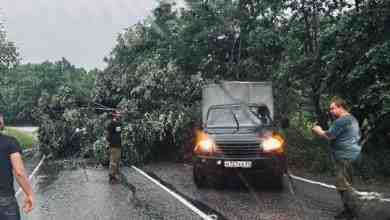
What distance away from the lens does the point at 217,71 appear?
19.8 metres

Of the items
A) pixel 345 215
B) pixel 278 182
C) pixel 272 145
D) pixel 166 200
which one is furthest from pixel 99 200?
pixel 345 215

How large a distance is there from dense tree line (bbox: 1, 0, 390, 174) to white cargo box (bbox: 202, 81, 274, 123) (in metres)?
1.64

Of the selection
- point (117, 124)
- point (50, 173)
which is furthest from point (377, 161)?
point (50, 173)

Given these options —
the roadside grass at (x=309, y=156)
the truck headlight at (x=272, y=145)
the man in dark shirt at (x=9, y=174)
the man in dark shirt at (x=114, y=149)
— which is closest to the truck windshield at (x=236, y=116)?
the truck headlight at (x=272, y=145)

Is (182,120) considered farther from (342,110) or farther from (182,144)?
(342,110)

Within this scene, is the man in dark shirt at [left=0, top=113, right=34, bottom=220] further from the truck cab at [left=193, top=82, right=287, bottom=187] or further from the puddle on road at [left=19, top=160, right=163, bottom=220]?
the truck cab at [left=193, top=82, right=287, bottom=187]

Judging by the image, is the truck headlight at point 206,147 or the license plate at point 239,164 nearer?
the license plate at point 239,164

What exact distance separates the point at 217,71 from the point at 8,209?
53.1 ft

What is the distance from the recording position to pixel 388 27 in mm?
11711

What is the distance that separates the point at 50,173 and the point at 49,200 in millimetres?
5355

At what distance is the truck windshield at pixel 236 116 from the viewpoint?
35.9 ft

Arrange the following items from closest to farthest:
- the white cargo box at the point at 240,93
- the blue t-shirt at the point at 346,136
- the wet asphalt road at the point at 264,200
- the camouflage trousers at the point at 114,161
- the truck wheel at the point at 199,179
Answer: the blue t-shirt at the point at 346,136 → the wet asphalt road at the point at 264,200 → the truck wheel at the point at 199,179 → the camouflage trousers at the point at 114,161 → the white cargo box at the point at 240,93

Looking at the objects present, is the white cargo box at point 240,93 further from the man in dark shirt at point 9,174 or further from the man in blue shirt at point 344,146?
the man in dark shirt at point 9,174

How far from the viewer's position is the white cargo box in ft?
47.1
